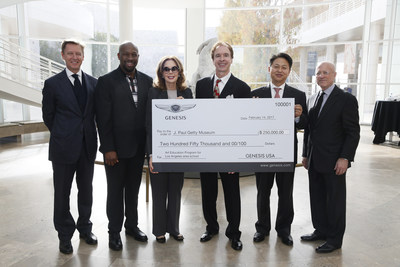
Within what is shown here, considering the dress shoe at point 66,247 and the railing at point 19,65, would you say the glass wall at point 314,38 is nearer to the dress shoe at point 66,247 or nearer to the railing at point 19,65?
the railing at point 19,65

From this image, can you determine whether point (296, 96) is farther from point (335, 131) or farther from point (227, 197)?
point (227, 197)

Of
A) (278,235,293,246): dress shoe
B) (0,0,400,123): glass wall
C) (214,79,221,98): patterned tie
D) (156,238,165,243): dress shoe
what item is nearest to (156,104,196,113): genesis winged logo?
(214,79,221,98): patterned tie

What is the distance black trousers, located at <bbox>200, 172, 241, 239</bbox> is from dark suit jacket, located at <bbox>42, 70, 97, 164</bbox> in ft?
3.42

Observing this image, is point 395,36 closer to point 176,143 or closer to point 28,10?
point 176,143

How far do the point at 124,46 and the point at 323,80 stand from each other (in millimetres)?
1578

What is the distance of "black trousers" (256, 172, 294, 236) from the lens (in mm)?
2568

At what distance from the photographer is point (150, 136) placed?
7.76ft

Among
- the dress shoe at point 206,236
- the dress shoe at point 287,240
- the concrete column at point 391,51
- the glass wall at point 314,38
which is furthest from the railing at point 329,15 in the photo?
the dress shoe at point 206,236

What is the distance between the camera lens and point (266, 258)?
243 cm

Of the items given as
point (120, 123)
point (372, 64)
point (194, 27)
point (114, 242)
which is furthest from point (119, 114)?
point (372, 64)

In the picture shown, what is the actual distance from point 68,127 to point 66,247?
3.20 feet

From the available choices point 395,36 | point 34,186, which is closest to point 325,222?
point 34,186

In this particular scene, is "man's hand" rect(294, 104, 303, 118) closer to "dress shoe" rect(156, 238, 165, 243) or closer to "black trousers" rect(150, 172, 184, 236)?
"black trousers" rect(150, 172, 184, 236)

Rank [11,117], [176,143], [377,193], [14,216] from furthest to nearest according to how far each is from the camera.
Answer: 1. [11,117]
2. [377,193]
3. [14,216]
4. [176,143]
